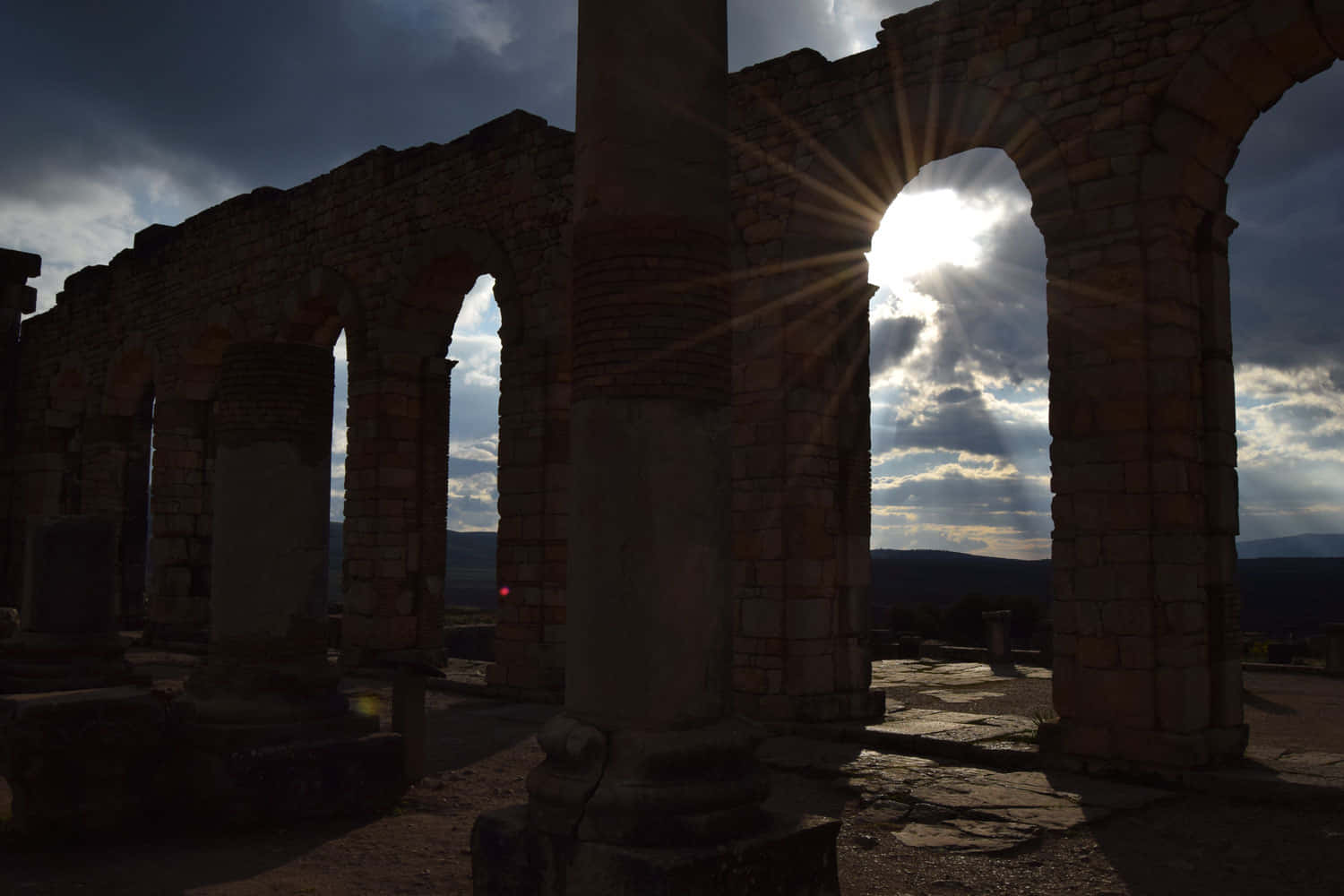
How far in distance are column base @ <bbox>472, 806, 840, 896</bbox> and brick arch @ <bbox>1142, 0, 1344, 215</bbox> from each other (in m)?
5.46

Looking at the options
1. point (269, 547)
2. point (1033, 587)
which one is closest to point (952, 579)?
point (1033, 587)

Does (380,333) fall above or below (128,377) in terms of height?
below

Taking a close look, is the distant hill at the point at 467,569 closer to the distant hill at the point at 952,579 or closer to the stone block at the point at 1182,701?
the distant hill at the point at 952,579

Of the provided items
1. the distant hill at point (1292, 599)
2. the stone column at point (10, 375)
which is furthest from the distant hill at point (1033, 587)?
the stone column at point (10, 375)

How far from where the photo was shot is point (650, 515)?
3.53 meters

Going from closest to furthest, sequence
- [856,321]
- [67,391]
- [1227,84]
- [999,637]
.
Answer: [1227,84], [856,321], [999,637], [67,391]

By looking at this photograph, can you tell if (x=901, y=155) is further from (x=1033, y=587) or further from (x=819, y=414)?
(x=1033, y=587)

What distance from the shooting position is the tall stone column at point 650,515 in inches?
133

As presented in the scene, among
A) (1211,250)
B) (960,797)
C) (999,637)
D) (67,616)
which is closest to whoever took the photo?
(960,797)

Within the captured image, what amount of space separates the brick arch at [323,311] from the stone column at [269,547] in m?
6.40

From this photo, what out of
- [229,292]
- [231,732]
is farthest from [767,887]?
[229,292]

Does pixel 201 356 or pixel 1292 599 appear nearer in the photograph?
pixel 201 356

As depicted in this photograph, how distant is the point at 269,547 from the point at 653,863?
3.98 m

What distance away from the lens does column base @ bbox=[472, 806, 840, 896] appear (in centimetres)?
315
